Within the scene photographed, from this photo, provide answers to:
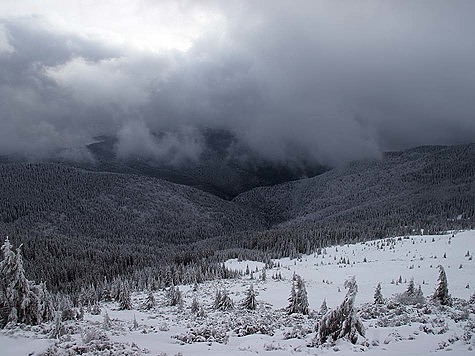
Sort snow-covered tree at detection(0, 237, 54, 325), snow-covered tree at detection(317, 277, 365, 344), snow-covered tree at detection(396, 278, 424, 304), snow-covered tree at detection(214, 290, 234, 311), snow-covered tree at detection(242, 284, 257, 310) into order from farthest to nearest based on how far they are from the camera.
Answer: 1. snow-covered tree at detection(214, 290, 234, 311)
2. snow-covered tree at detection(242, 284, 257, 310)
3. snow-covered tree at detection(396, 278, 424, 304)
4. snow-covered tree at detection(0, 237, 54, 325)
5. snow-covered tree at detection(317, 277, 365, 344)

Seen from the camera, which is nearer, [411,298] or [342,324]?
[342,324]

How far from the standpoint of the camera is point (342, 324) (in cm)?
1962

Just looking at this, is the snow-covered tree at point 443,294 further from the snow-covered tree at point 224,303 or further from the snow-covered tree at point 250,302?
the snow-covered tree at point 224,303

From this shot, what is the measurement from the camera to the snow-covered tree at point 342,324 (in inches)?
769

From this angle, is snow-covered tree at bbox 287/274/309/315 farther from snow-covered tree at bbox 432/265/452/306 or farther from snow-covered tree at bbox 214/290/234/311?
snow-covered tree at bbox 432/265/452/306

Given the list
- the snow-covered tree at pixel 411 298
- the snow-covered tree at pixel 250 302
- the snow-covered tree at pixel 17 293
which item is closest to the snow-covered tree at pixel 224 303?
the snow-covered tree at pixel 250 302

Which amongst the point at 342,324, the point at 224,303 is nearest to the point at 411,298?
the point at 342,324

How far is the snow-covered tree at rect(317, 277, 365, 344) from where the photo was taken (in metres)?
19.5

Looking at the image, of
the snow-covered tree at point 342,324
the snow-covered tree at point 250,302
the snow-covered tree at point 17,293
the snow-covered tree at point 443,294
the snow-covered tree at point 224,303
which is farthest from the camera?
the snow-covered tree at point 224,303

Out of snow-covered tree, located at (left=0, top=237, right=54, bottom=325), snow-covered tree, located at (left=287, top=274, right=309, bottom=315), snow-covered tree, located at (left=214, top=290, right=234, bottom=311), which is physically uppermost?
snow-covered tree, located at (left=0, top=237, right=54, bottom=325)

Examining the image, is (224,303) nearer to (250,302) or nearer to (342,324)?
(250,302)

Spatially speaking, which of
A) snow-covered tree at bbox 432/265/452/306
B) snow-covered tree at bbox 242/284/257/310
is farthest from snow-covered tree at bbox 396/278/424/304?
snow-covered tree at bbox 242/284/257/310

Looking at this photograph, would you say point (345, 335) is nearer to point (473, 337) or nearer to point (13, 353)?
point (473, 337)

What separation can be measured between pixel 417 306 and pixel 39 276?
15507 centimetres
